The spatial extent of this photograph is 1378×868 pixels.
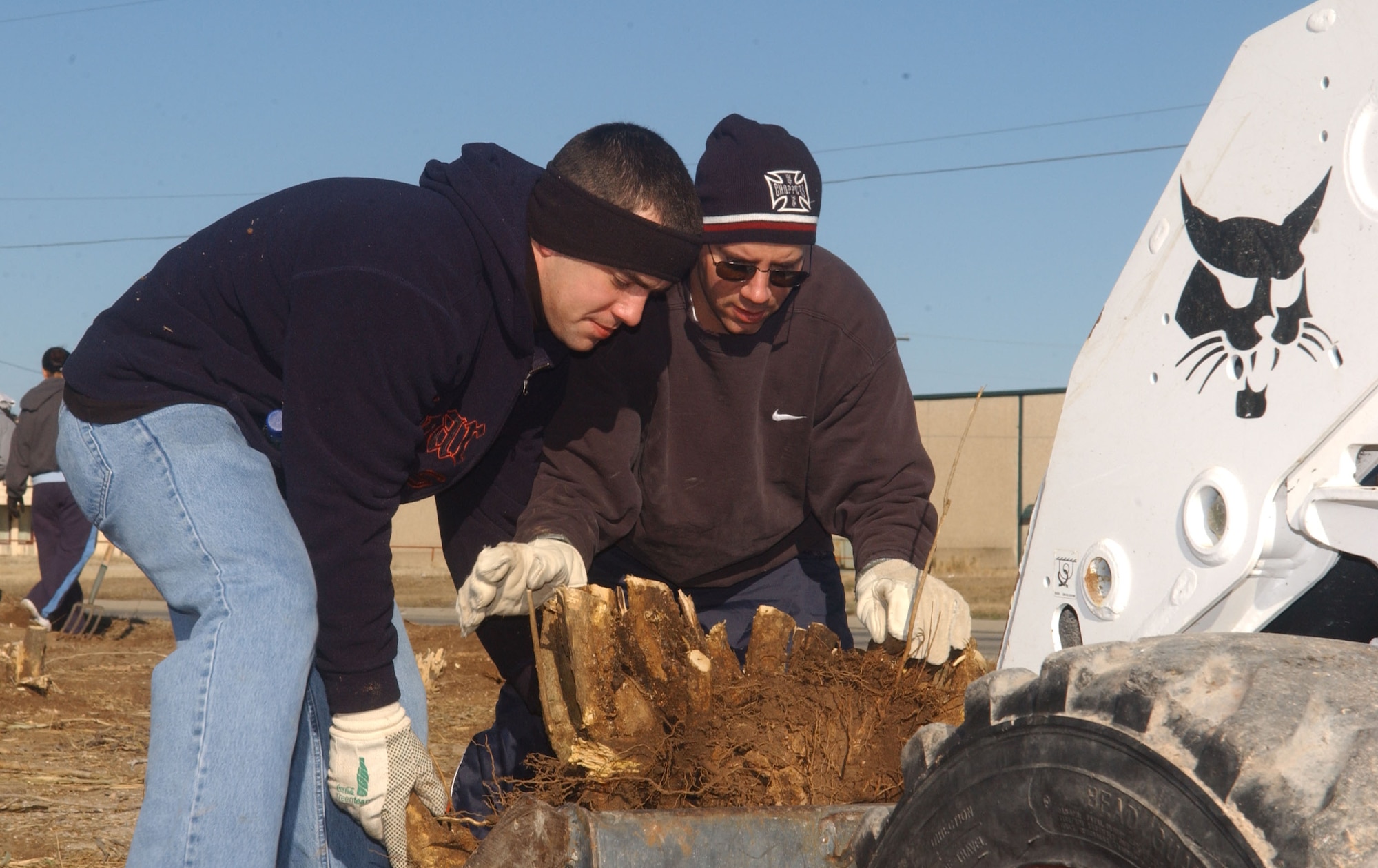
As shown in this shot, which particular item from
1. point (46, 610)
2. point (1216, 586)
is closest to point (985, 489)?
point (46, 610)

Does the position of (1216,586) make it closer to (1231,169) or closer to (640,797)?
(1231,169)

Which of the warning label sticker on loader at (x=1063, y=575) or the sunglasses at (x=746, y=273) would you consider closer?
the warning label sticker on loader at (x=1063, y=575)

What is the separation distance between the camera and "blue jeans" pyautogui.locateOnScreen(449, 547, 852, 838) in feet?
10.1

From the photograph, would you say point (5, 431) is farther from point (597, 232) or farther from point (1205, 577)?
point (1205, 577)

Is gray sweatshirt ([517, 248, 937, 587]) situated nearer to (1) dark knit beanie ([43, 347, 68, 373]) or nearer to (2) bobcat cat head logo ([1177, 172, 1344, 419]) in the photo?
(2) bobcat cat head logo ([1177, 172, 1344, 419])

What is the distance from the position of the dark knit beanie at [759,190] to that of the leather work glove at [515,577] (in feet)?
2.92

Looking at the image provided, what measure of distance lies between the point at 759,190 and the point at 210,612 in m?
1.65

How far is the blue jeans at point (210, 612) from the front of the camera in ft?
6.53

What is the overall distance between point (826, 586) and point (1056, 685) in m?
2.17

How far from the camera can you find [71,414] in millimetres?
2266

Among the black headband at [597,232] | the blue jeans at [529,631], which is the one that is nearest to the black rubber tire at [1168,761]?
the black headband at [597,232]

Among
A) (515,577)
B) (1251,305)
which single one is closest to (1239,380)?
(1251,305)

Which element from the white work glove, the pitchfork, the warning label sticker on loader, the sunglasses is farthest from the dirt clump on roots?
the pitchfork

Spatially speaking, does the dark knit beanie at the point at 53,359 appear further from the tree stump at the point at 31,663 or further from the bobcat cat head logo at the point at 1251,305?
the bobcat cat head logo at the point at 1251,305
